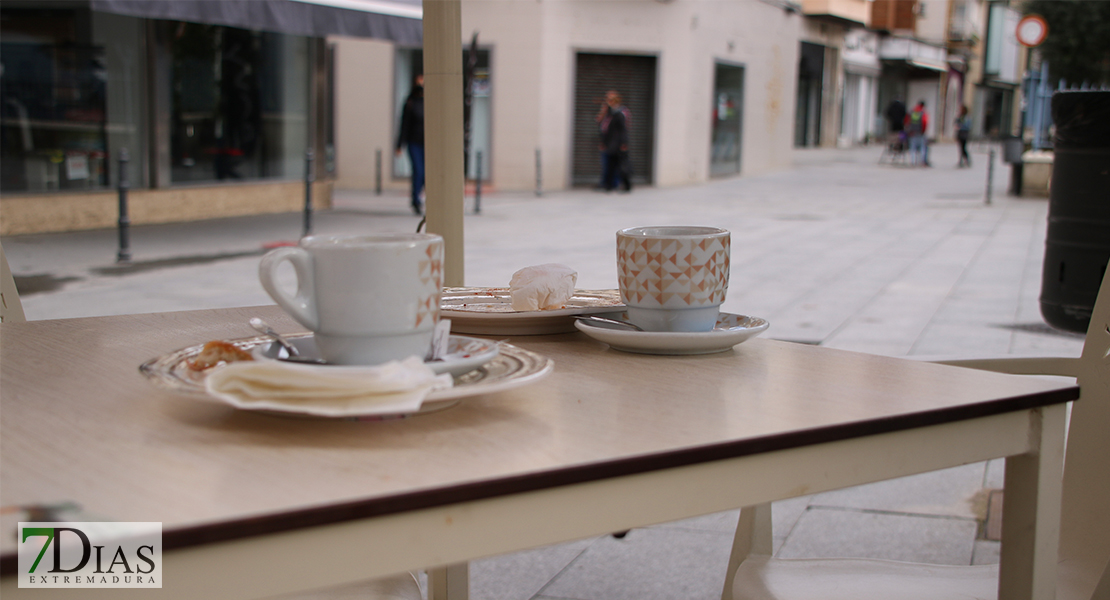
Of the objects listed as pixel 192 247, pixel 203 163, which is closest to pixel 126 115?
pixel 203 163

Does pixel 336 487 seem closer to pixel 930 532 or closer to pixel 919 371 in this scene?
pixel 919 371

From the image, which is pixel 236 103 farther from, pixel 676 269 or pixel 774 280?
pixel 676 269

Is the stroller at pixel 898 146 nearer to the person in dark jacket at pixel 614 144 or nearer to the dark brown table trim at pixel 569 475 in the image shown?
the person in dark jacket at pixel 614 144

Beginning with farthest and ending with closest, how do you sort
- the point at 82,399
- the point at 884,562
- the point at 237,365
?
the point at 884,562 < the point at 82,399 < the point at 237,365

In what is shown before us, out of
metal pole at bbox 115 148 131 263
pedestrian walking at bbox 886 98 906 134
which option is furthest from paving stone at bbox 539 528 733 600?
pedestrian walking at bbox 886 98 906 134

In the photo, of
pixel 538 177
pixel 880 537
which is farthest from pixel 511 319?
pixel 538 177

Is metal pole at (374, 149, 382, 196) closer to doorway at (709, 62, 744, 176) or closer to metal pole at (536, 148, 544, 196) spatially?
metal pole at (536, 148, 544, 196)

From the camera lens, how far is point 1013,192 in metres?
16.4

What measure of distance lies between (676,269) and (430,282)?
0.39m

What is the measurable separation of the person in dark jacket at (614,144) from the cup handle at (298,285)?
15.7 meters

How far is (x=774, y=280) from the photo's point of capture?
314 inches

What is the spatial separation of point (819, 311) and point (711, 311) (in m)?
5.54

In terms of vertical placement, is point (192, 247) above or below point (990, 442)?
below

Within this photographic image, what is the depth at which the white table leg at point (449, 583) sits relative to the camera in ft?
6.11
